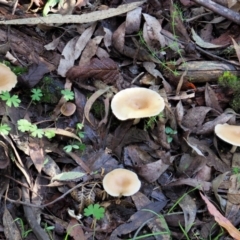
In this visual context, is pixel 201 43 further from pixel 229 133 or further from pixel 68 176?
pixel 68 176

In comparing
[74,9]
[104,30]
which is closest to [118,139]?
[104,30]

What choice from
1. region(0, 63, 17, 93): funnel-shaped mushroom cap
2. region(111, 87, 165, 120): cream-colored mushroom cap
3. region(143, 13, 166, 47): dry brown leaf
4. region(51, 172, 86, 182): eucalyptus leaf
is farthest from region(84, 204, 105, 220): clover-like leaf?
region(143, 13, 166, 47): dry brown leaf

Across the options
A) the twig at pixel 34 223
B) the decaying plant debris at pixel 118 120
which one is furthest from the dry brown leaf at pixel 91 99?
the twig at pixel 34 223

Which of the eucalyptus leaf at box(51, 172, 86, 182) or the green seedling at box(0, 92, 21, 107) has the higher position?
the green seedling at box(0, 92, 21, 107)

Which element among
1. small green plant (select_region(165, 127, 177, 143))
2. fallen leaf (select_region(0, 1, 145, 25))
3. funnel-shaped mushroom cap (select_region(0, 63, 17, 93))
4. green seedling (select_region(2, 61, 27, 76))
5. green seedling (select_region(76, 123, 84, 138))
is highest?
fallen leaf (select_region(0, 1, 145, 25))

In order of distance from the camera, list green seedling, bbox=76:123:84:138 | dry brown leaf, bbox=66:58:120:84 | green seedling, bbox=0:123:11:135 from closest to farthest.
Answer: green seedling, bbox=0:123:11:135 < green seedling, bbox=76:123:84:138 < dry brown leaf, bbox=66:58:120:84

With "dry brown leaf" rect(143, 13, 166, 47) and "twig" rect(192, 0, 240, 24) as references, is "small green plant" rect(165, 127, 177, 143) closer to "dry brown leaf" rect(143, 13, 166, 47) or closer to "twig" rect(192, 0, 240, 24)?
"dry brown leaf" rect(143, 13, 166, 47)

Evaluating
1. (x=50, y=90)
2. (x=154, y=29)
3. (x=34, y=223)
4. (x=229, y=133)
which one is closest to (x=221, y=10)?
(x=154, y=29)

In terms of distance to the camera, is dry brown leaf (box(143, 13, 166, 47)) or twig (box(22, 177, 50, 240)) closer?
twig (box(22, 177, 50, 240))
